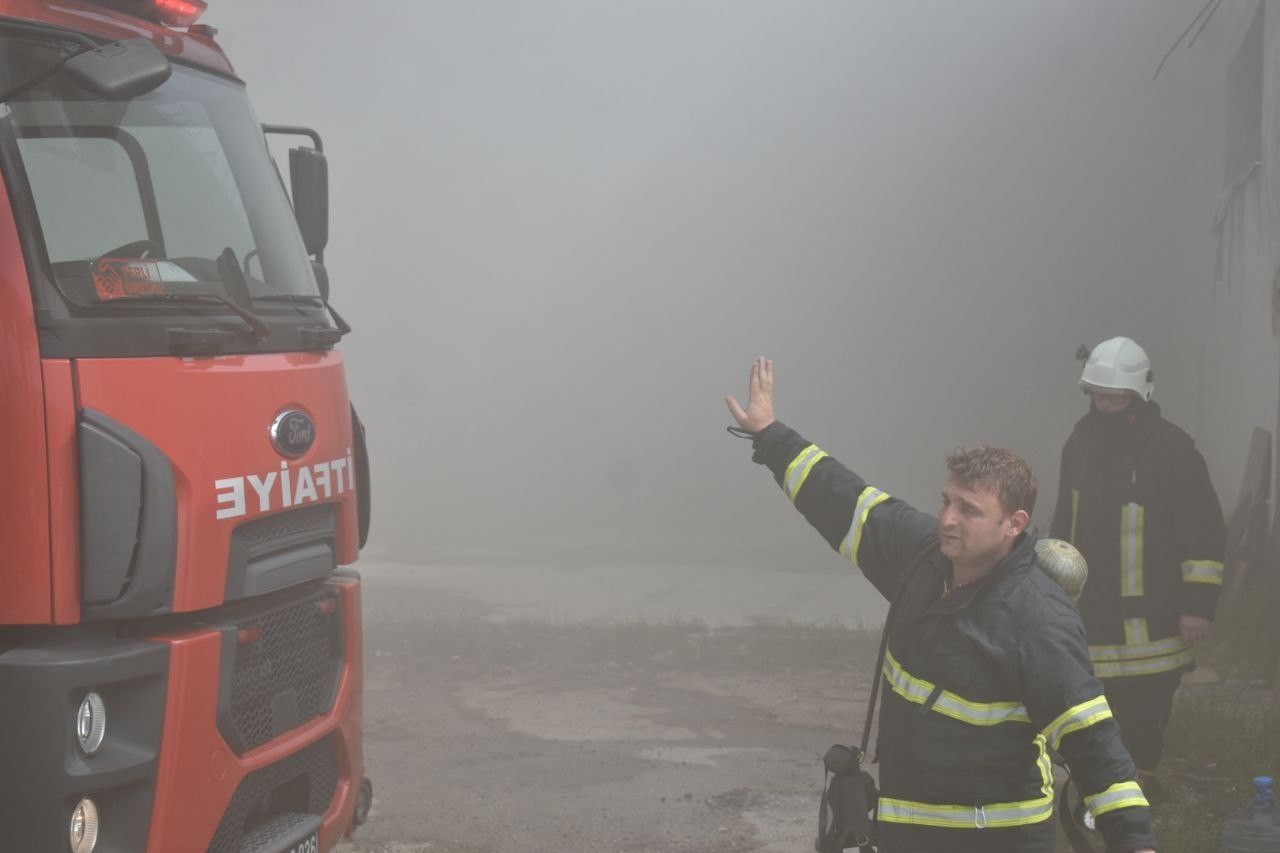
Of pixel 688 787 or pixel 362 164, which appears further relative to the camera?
pixel 362 164

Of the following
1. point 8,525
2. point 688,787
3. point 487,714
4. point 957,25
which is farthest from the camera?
point 957,25

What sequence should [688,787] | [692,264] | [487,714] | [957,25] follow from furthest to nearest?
1. [692,264]
2. [957,25]
3. [487,714]
4. [688,787]

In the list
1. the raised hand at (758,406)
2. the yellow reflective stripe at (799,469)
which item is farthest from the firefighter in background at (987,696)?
the raised hand at (758,406)

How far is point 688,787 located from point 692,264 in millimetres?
5610

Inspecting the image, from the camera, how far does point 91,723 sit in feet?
9.21

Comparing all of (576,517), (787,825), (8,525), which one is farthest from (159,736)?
(576,517)

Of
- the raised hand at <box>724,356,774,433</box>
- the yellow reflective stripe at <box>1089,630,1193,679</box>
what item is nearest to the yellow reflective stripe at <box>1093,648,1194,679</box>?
the yellow reflective stripe at <box>1089,630,1193,679</box>

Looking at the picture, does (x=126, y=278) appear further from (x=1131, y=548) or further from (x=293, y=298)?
(x=1131, y=548)

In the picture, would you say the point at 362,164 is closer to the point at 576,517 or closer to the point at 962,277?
the point at 576,517

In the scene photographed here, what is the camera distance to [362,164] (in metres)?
11.0

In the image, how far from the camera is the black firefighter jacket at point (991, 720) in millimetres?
2716

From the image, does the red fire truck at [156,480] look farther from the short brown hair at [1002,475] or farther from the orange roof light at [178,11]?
the short brown hair at [1002,475]

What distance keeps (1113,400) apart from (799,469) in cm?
213

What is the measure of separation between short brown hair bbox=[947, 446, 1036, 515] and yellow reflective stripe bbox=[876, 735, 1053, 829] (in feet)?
1.66
